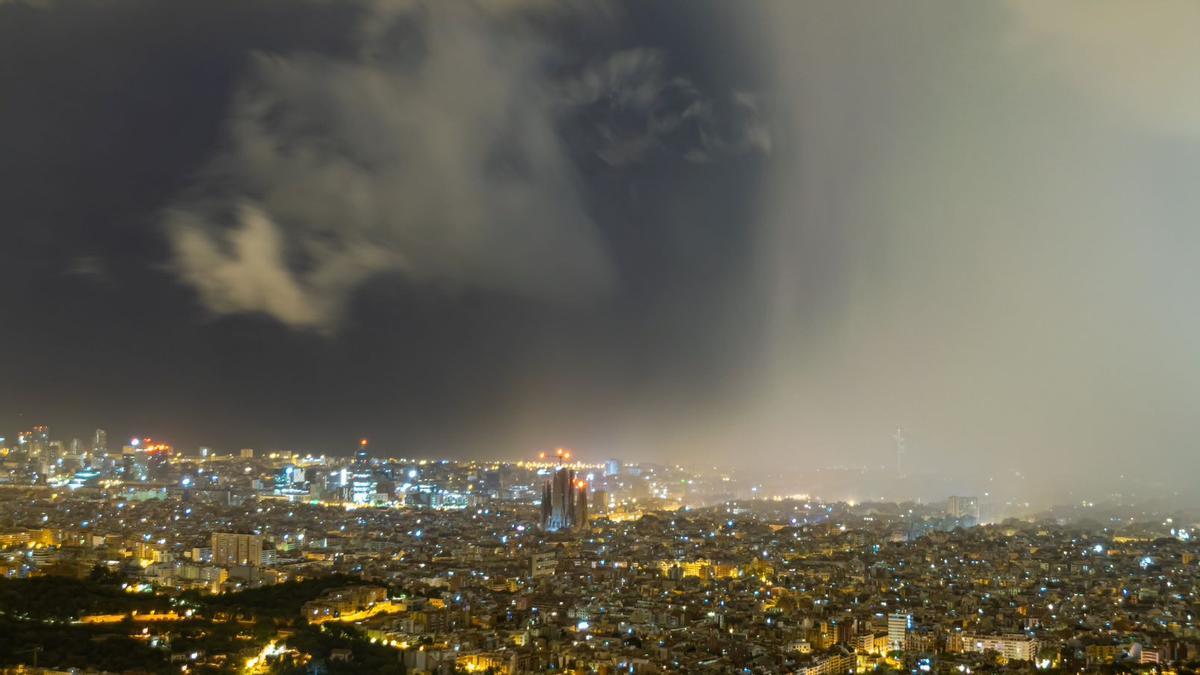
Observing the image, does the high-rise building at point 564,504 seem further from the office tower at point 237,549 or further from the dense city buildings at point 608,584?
the office tower at point 237,549

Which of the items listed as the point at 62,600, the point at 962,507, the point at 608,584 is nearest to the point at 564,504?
the point at 608,584

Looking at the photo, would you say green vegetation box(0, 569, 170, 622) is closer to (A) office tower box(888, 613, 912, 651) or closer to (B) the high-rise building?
(A) office tower box(888, 613, 912, 651)

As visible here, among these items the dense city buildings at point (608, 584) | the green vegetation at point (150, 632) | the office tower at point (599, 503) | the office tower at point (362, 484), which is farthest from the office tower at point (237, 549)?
the office tower at point (362, 484)

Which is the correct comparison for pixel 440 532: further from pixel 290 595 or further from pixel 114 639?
pixel 114 639

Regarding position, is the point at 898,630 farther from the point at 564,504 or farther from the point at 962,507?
the point at 962,507

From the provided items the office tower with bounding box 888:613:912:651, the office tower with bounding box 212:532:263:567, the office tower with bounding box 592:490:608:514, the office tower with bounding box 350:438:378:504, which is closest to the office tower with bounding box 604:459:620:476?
the office tower with bounding box 350:438:378:504
